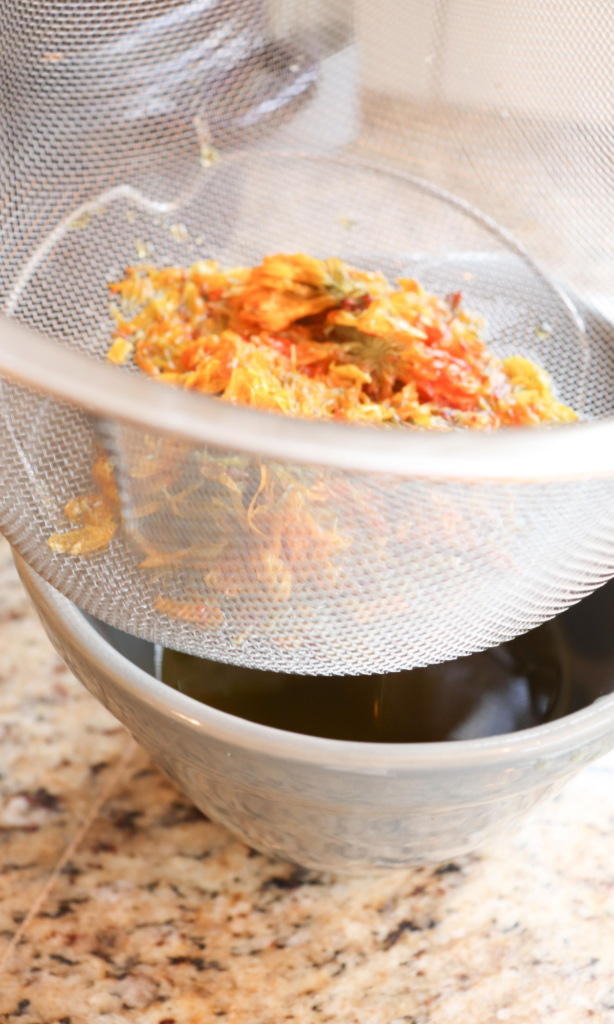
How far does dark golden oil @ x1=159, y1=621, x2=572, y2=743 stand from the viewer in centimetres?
72

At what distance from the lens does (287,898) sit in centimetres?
70

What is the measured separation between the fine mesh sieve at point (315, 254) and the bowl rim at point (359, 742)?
40 mm

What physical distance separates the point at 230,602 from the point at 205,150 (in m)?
0.65

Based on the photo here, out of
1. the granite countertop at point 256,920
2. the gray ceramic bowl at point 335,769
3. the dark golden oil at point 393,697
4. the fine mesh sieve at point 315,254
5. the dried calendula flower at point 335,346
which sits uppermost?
the fine mesh sieve at point 315,254

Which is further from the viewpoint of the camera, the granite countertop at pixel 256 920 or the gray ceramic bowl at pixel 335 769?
the granite countertop at pixel 256 920

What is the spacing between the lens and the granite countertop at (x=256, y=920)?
2.10 ft

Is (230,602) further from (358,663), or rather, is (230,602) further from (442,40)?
(442,40)

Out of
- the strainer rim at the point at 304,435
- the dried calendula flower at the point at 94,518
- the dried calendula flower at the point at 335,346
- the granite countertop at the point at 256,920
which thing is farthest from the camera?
the dried calendula flower at the point at 335,346

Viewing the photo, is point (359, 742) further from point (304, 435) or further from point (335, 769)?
point (304, 435)

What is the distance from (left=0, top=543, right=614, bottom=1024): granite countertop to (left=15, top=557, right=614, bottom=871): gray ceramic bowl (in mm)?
78

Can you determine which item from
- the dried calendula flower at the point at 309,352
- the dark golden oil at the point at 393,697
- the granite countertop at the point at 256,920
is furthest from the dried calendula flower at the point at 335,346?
the granite countertop at the point at 256,920

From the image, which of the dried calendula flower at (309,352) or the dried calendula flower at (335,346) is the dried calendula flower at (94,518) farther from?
the dried calendula flower at (335,346)

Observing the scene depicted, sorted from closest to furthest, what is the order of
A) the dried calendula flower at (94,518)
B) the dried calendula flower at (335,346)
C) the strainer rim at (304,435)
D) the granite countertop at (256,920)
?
the strainer rim at (304,435) → the dried calendula flower at (94,518) → the granite countertop at (256,920) → the dried calendula flower at (335,346)

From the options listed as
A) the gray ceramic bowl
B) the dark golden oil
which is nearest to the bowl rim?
the gray ceramic bowl
